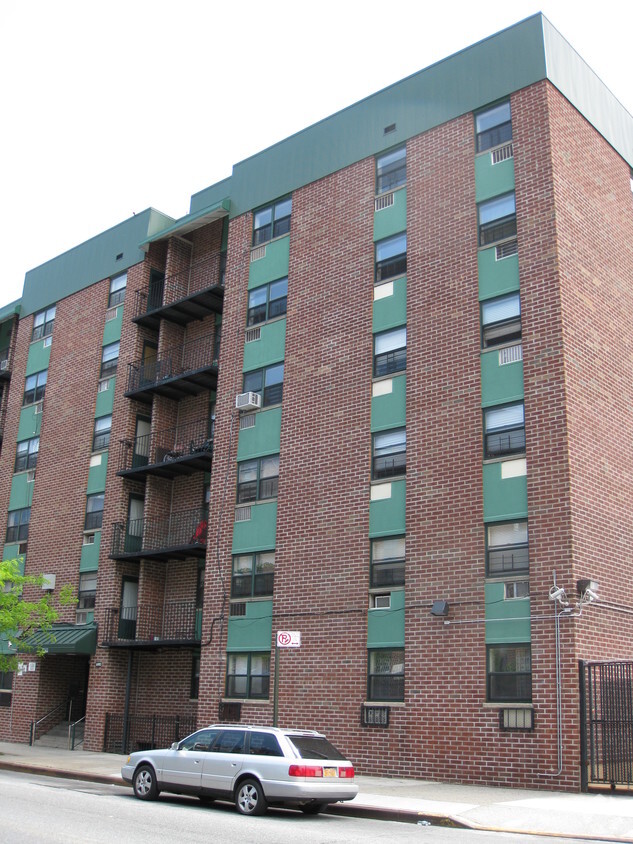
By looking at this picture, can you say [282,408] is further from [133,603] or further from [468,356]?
[133,603]

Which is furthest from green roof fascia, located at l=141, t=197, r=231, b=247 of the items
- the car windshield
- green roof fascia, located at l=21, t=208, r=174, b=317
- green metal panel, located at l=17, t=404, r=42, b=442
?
the car windshield

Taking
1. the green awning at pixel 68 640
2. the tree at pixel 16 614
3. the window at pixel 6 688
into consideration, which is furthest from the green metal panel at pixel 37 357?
the window at pixel 6 688

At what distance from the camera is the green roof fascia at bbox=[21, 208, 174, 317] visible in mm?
32969

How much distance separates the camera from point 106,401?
32.2m

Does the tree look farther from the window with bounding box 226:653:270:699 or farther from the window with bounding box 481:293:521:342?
the window with bounding box 481:293:521:342

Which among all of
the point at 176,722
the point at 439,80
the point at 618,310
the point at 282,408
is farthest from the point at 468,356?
the point at 176,722

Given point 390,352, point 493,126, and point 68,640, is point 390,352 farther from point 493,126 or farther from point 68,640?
point 68,640

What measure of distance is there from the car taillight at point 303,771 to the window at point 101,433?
63.8 feet

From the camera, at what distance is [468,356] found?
69.5 ft

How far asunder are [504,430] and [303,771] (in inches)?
362

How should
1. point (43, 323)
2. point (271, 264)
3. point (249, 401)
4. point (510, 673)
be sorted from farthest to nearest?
point (43, 323), point (271, 264), point (249, 401), point (510, 673)

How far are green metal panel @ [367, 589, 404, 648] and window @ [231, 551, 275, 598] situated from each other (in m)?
3.71

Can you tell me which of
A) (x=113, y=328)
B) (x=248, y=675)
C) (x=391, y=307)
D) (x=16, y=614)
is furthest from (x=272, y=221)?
(x=16, y=614)

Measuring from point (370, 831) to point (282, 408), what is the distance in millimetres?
14030
